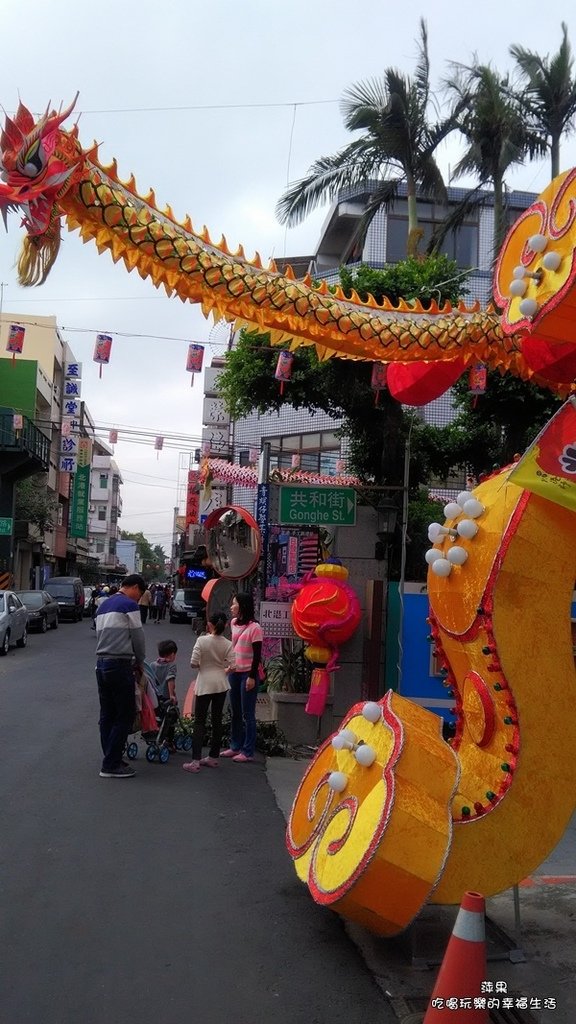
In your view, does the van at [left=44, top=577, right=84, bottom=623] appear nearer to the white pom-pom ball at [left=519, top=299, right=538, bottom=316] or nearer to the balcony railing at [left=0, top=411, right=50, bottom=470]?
the balcony railing at [left=0, top=411, right=50, bottom=470]

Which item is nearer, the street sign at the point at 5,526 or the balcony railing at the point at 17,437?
the balcony railing at the point at 17,437

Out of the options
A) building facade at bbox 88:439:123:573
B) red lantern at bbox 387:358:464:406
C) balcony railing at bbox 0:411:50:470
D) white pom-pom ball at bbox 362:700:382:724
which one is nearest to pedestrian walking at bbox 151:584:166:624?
balcony railing at bbox 0:411:50:470

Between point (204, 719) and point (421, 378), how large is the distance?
15.1ft

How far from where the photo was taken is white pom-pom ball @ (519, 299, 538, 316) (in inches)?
156

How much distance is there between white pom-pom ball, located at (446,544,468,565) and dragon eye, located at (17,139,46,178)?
254cm

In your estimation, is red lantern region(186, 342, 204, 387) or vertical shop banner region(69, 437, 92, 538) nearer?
red lantern region(186, 342, 204, 387)

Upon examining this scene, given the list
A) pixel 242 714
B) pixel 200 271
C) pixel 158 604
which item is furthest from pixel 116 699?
pixel 158 604

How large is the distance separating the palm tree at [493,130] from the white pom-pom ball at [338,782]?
40.1 feet

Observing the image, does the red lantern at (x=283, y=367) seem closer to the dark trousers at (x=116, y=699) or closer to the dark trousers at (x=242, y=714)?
the dark trousers at (x=242, y=714)

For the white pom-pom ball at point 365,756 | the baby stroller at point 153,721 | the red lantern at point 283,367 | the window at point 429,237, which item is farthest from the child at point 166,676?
the window at point 429,237

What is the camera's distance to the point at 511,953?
4172 mm

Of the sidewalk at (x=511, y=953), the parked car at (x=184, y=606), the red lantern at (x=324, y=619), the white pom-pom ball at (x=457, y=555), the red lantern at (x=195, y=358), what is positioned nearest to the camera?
the sidewalk at (x=511, y=953)

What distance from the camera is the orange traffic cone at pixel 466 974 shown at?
3.09m

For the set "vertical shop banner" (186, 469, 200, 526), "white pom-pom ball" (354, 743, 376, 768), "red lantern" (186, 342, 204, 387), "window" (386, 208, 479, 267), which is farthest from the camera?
"vertical shop banner" (186, 469, 200, 526)
